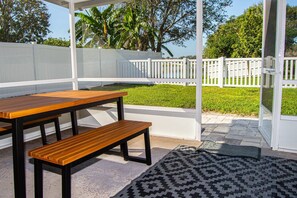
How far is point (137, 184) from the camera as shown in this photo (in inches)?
103

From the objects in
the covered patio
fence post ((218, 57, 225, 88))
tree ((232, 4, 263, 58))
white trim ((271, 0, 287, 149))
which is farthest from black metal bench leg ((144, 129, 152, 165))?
tree ((232, 4, 263, 58))

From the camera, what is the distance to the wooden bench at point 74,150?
2.01m

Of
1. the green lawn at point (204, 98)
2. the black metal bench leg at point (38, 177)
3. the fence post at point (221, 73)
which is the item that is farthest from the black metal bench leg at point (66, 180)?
the fence post at point (221, 73)

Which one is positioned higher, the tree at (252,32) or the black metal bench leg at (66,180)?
the tree at (252,32)

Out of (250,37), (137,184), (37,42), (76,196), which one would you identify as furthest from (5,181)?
(250,37)

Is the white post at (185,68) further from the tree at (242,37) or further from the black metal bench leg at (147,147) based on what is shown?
the tree at (242,37)

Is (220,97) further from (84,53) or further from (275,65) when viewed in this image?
(84,53)

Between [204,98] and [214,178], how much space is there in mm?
4521

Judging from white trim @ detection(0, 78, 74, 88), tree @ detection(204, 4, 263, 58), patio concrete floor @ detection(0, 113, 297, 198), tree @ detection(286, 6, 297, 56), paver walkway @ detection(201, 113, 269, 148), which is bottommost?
patio concrete floor @ detection(0, 113, 297, 198)

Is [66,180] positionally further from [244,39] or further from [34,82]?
[244,39]

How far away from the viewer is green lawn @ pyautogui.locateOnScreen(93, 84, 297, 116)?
3531 mm

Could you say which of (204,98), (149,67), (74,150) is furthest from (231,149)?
(204,98)

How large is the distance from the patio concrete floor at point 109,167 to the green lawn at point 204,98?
62 centimetres

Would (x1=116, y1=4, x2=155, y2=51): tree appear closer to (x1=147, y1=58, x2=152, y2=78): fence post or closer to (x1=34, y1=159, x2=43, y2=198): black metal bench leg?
(x1=147, y1=58, x2=152, y2=78): fence post
